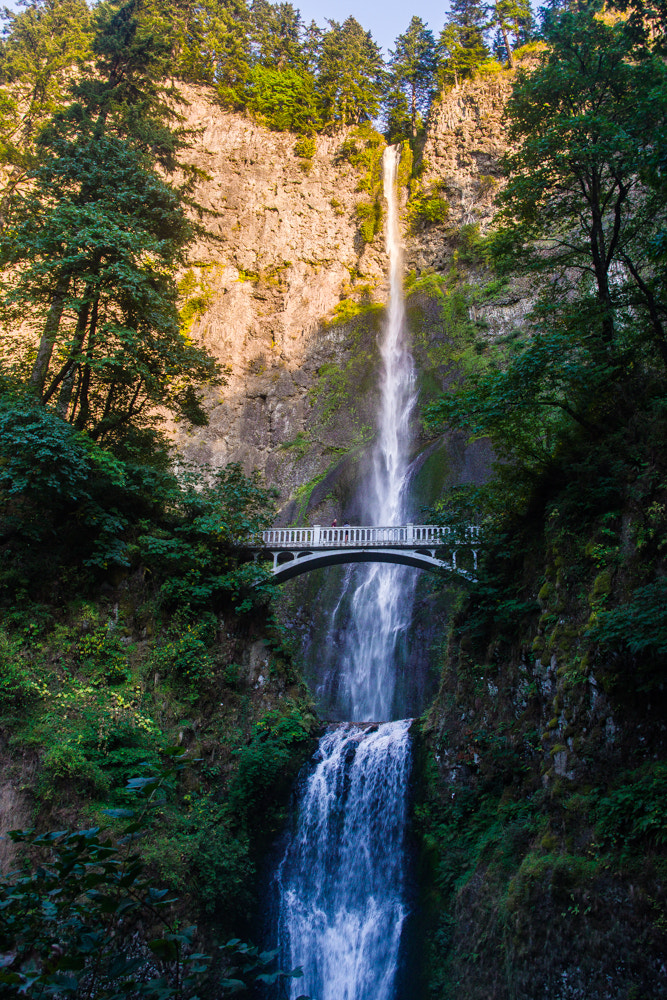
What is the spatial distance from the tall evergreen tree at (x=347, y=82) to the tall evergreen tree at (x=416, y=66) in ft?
4.86

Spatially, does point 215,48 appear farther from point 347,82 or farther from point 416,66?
point 416,66

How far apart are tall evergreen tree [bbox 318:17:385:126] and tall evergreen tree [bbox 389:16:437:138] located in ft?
4.86

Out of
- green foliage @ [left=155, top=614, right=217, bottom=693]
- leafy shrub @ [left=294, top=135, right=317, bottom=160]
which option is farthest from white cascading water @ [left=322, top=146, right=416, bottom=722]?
leafy shrub @ [left=294, top=135, right=317, bottom=160]

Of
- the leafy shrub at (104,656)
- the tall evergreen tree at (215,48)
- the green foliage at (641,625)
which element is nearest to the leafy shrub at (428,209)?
the tall evergreen tree at (215,48)

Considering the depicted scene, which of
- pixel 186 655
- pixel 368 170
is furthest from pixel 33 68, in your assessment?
pixel 368 170

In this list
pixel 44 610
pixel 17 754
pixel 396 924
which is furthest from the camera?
pixel 44 610

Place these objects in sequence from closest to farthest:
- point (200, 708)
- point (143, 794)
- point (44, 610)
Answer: point (143, 794), point (44, 610), point (200, 708)

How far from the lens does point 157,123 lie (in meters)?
16.9

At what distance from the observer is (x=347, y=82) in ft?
136

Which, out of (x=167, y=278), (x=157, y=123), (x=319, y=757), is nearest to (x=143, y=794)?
(x=319, y=757)

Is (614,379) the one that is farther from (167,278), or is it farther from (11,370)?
(11,370)

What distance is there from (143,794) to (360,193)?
42.7 metres

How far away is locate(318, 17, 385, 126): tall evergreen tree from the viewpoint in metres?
41.7

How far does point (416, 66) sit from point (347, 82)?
207 inches
